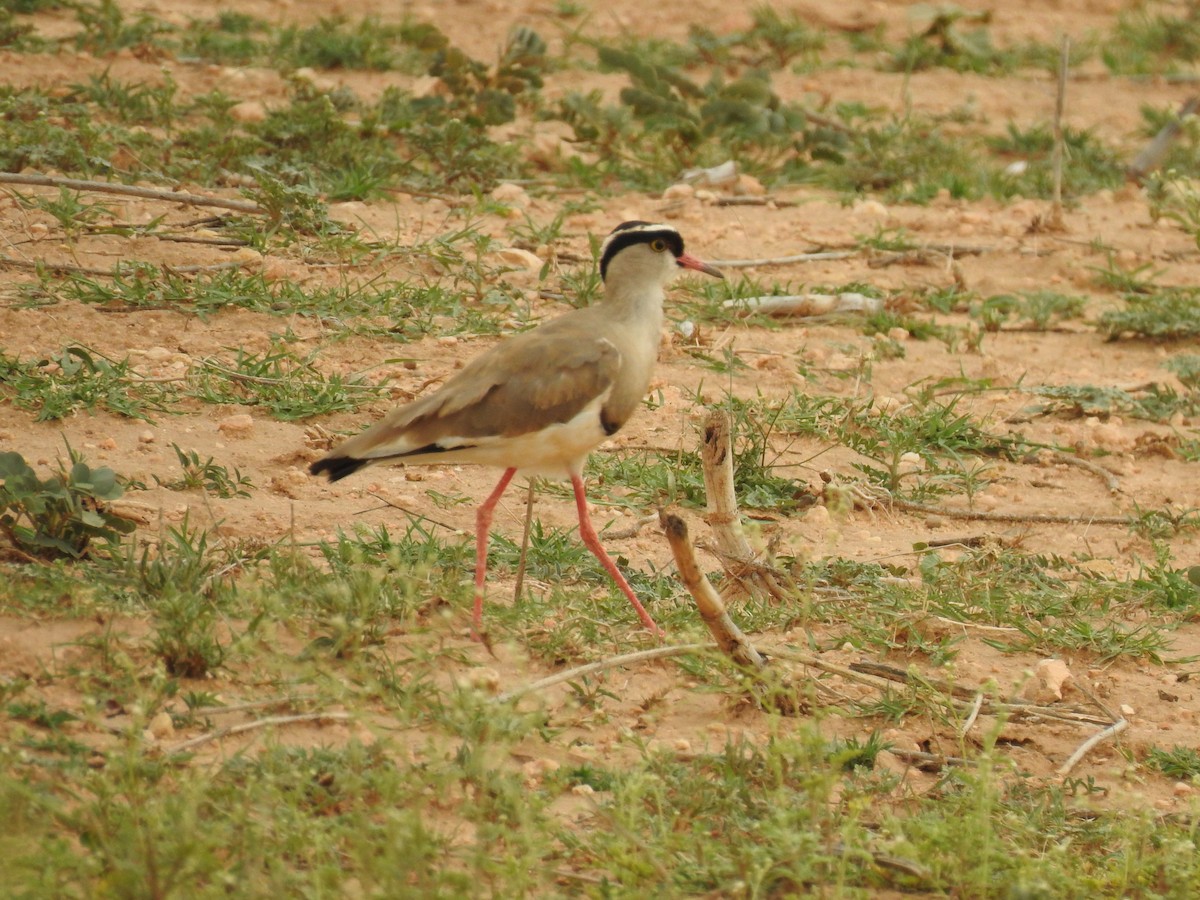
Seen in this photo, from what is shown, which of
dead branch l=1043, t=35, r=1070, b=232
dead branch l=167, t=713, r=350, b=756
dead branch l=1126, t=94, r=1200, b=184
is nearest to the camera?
dead branch l=167, t=713, r=350, b=756

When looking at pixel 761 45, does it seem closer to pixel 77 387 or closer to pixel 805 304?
pixel 805 304

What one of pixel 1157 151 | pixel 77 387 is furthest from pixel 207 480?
pixel 1157 151

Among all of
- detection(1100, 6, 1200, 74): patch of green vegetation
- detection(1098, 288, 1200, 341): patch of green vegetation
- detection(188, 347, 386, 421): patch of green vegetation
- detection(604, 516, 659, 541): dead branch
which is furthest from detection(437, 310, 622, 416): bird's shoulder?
detection(1100, 6, 1200, 74): patch of green vegetation

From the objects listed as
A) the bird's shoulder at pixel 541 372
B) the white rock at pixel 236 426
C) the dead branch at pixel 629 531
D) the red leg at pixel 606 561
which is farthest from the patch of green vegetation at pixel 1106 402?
the white rock at pixel 236 426

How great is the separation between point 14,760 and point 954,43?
31.8ft

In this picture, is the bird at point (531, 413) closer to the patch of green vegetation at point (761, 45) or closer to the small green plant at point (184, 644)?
the small green plant at point (184, 644)

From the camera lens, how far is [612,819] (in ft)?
12.4

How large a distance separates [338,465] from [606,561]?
0.87 meters

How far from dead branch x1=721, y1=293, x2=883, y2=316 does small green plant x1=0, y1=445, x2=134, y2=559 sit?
11.8 ft

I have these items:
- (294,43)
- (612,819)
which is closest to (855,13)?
(294,43)

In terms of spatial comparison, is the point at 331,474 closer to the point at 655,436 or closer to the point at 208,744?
the point at 208,744

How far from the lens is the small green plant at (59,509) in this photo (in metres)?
4.62

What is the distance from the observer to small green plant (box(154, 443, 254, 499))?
541cm

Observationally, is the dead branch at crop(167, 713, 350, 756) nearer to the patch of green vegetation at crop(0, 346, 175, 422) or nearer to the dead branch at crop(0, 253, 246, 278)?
the patch of green vegetation at crop(0, 346, 175, 422)
